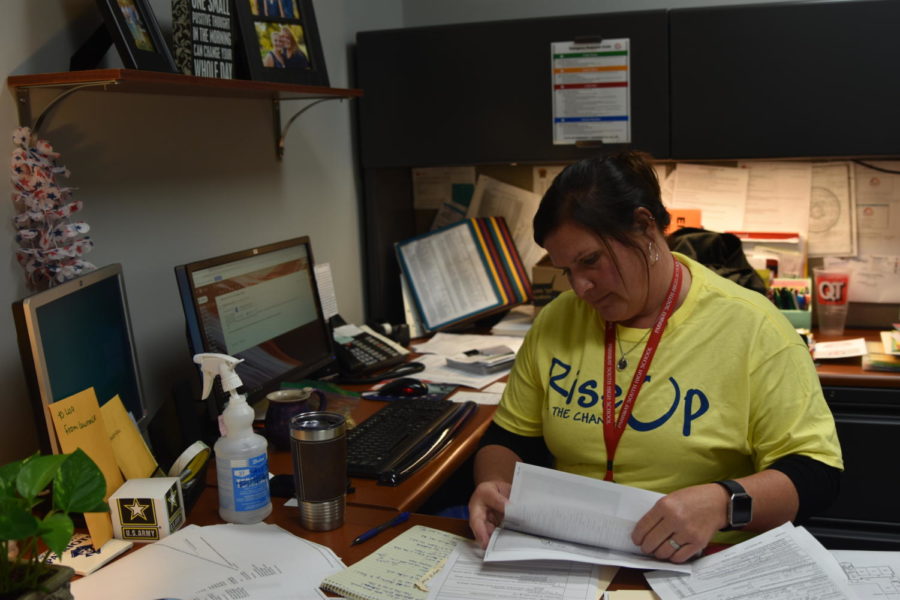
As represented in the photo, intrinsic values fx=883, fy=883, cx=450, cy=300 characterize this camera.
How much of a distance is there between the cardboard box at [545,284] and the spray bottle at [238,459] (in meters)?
1.57

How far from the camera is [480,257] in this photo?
116 inches

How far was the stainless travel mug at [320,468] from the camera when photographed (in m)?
1.36

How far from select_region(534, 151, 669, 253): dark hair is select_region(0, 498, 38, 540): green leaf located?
0.95 meters

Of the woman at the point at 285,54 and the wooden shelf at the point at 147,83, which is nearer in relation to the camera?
the wooden shelf at the point at 147,83

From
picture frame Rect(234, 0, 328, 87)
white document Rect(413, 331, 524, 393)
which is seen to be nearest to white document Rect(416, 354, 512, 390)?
white document Rect(413, 331, 524, 393)

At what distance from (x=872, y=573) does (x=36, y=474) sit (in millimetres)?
1074

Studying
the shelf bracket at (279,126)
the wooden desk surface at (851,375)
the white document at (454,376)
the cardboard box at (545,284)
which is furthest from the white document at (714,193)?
the shelf bracket at (279,126)

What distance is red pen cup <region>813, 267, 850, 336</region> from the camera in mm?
2674

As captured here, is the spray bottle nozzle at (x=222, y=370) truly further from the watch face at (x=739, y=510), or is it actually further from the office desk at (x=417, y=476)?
the watch face at (x=739, y=510)

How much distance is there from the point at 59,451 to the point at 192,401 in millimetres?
417

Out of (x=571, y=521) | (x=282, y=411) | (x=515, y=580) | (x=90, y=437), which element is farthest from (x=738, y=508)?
(x=90, y=437)

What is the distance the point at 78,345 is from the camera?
1.44 m

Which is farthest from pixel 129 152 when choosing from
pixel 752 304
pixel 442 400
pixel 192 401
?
pixel 752 304

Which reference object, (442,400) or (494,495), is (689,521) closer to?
(494,495)
